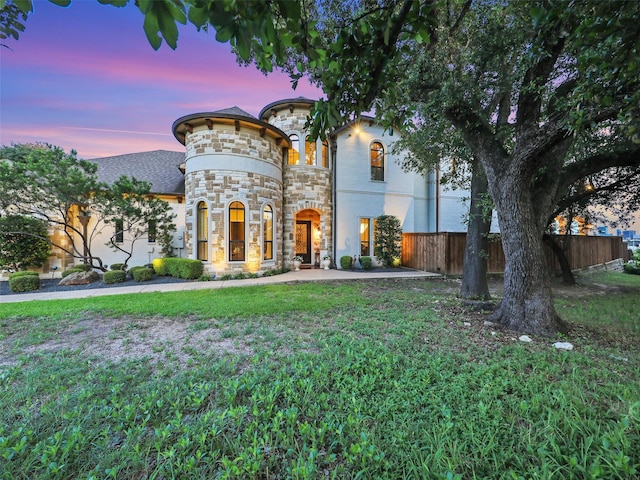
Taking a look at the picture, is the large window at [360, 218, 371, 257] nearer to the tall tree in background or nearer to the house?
the house

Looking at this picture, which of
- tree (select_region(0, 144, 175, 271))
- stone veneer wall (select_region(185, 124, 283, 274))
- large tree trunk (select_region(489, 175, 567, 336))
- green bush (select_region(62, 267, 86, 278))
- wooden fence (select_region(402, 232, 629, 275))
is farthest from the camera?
wooden fence (select_region(402, 232, 629, 275))

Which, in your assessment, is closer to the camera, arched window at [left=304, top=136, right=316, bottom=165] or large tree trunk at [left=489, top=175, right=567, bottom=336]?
large tree trunk at [left=489, top=175, right=567, bottom=336]

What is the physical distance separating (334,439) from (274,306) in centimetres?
395

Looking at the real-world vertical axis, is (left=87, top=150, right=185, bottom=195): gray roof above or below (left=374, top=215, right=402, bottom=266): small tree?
above

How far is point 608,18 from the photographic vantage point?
2070 mm

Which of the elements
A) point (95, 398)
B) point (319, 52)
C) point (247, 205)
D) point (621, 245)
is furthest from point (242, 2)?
point (621, 245)

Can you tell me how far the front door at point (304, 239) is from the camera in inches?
513

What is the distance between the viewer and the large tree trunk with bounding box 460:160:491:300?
6.17 meters

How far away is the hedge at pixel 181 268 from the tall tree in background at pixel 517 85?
7883mm

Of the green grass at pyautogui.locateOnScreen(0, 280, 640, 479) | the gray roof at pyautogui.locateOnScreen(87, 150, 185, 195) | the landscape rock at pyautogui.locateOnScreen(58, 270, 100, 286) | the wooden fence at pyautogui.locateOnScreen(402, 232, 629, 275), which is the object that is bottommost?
the green grass at pyautogui.locateOnScreen(0, 280, 640, 479)

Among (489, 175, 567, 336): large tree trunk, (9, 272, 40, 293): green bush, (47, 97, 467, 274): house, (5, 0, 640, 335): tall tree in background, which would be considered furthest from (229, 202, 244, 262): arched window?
(489, 175, 567, 336): large tree trunk

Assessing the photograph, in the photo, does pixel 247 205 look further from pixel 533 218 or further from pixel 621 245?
pixel 621 245

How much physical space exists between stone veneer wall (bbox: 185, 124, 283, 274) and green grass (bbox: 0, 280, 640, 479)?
5820 mm

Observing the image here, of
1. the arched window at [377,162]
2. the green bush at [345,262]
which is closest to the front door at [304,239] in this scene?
the green bush at [345,262]
